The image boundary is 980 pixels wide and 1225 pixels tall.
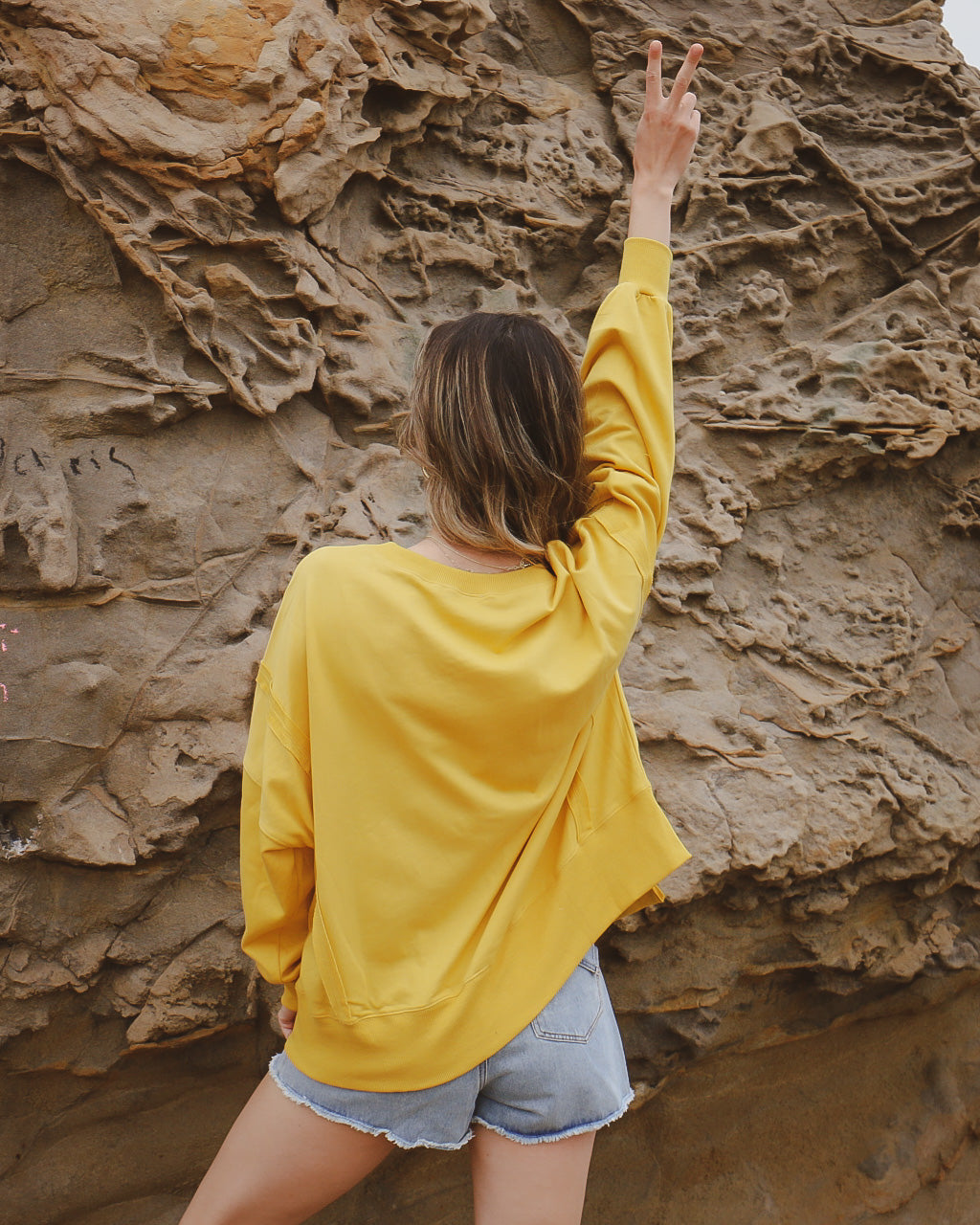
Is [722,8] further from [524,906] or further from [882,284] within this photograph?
[524,906]

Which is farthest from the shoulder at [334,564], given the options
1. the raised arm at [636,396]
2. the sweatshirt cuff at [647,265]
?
the sweatshirt cuff at [647,265]

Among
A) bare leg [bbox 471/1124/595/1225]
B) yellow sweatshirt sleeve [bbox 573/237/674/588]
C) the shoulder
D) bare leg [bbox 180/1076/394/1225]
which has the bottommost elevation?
bare leg [bbox 180/1076/394/1225]

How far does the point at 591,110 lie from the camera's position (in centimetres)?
315

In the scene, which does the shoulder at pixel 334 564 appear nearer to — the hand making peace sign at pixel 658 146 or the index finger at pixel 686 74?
the hand making peace sign at pixel 658 146

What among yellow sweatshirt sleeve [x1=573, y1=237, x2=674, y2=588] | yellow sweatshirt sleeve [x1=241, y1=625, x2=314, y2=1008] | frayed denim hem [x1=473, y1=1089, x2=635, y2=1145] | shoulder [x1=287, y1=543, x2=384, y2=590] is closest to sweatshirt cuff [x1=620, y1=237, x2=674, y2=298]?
yellow sweatshirt sleeve [x1=573, y1=237, x2=674, y2=588]

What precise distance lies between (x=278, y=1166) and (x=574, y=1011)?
51 cm

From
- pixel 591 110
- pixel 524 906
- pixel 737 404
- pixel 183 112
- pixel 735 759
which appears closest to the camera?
pixel 524 906

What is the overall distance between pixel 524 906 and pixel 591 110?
8.62ft

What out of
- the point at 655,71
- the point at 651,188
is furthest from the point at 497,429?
the point at 655,71

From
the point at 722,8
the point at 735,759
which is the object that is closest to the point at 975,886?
the point at 735,759

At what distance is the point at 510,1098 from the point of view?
59.6 inches

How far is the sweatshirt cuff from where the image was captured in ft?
5.70

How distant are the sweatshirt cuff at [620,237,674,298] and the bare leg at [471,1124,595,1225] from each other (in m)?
1.42

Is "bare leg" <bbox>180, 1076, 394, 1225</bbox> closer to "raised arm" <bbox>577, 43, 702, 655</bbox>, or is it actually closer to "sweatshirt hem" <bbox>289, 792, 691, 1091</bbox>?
"sweatshirt hem" <bbox>289, 792, 691, 1091</bbox>
